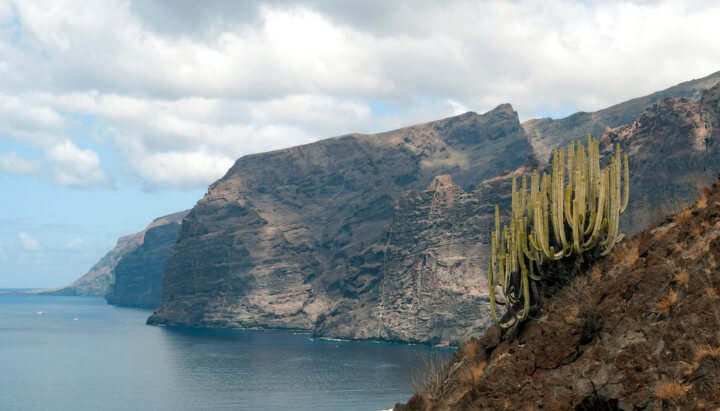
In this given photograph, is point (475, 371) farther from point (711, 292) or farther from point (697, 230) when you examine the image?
point (711, 292)

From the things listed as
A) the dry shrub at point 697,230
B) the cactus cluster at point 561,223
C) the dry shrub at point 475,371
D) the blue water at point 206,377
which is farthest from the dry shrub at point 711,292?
the blue water at point 206,377

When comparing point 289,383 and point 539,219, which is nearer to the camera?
point 539,219

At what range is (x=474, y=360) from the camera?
1219 inches

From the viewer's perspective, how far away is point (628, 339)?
24.5 meters

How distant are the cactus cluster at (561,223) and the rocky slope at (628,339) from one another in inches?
37.7

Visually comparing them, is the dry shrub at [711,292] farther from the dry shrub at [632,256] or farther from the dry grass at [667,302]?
the dry shrub at [632,256]

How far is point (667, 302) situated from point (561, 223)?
5.90 m

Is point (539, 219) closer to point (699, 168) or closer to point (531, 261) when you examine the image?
point (531, 261)

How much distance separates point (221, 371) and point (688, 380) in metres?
136

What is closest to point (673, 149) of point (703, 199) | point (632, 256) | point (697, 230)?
point (703, 199)

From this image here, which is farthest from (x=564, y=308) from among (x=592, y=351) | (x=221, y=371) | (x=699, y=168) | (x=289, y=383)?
(x=699, y=168)

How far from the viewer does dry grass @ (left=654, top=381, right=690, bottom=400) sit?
21.5 meters

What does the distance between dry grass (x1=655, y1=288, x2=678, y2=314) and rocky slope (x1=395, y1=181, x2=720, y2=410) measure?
0.03m

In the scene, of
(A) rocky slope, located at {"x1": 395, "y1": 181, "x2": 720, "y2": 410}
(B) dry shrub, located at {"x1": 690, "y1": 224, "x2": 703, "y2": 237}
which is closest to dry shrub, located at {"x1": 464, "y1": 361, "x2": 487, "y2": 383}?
(A) rocky slope, located at {"x1": 395, "y1": 181, "x2": 720, "y2": 410}
